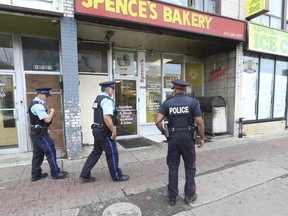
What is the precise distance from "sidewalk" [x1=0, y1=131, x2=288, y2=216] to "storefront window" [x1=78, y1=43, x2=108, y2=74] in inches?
115

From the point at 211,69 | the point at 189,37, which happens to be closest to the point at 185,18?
the point at 189,37

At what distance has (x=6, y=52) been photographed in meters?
5.17

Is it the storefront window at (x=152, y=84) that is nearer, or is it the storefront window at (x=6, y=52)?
the storefront window at (x=6, y=52)

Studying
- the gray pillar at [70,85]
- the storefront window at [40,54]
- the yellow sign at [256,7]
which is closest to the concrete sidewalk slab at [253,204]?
the gray pillar at [70,85]

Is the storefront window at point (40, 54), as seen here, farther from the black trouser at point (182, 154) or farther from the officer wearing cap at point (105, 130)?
the black trouser at point (182, 154)

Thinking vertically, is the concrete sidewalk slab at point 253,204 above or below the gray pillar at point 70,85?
below

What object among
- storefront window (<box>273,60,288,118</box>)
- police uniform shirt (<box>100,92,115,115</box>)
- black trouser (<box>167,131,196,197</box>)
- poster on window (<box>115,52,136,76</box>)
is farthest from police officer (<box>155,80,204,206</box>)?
storefront window (<box>273,60,288,118</box>)

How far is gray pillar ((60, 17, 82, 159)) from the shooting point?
14.6ft

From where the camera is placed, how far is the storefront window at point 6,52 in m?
5.13

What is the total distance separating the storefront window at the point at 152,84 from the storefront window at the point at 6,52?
424 cm

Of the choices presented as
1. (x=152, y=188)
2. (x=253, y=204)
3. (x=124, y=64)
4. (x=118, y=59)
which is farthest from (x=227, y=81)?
(x=152, y=188)

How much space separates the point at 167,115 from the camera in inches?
114

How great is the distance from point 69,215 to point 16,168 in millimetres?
2423

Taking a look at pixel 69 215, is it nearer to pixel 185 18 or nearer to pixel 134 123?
pixel 134 123
